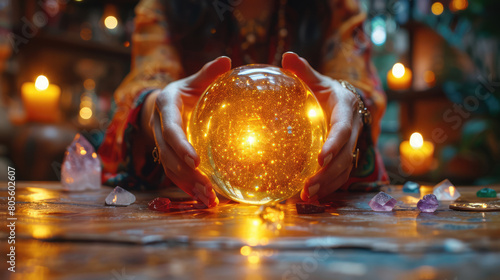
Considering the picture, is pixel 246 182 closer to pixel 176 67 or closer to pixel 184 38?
pixel 176 67

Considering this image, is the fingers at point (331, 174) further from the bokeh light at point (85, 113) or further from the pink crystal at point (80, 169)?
the bokeh light at point (85, 113)

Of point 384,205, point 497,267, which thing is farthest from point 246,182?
point 497,267

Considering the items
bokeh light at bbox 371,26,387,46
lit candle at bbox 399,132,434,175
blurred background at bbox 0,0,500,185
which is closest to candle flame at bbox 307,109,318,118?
blurred background at bbox 0,0,500,185

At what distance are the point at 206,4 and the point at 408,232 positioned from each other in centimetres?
135

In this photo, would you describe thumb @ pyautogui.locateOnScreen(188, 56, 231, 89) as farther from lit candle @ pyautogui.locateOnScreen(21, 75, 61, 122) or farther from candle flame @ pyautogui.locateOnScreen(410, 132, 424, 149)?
candle flame @ pyautogui.locateOnScreen(410, 132, 424, 149)

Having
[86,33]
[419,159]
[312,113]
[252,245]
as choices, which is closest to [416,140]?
[419,159]

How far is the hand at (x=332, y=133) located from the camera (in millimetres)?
786

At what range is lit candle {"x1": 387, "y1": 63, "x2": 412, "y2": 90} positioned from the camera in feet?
12.6

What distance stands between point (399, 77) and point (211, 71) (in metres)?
3.30

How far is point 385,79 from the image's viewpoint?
13.5ft

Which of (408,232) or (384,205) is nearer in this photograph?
(408,232)

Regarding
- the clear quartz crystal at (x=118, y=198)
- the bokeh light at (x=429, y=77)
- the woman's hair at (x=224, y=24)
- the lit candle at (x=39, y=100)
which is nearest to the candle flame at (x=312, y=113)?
the clear quartz crystal at (x=118, y=198)

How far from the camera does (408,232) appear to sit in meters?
0.55

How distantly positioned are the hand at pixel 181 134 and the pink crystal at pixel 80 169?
33 centimetres
